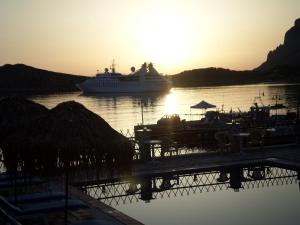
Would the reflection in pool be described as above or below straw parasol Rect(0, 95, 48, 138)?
below

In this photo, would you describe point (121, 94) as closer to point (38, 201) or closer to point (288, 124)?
point (288, 124)

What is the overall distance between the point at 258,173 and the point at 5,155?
10.6 m

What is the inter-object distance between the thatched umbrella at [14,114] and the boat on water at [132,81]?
141 metres

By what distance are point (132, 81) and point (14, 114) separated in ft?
470

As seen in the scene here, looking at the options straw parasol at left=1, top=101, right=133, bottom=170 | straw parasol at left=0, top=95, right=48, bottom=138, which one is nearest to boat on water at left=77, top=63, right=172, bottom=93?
straw parasol at left=0, top=95, right=48, bottom=138

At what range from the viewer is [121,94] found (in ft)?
518

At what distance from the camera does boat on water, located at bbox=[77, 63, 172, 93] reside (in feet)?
509

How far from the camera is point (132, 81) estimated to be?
15538 cm

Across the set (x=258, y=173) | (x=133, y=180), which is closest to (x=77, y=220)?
(x=133, y=180)

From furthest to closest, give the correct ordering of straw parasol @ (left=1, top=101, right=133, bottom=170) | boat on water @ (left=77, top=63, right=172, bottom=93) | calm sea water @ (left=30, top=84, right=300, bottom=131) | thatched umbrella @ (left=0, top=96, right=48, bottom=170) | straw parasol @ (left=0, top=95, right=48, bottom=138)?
1. boat on water @ (left=77, top=63, right=172, bottom=93)
2. calm sea water @ (left=30, top=84, right=300, bottom=131)
3. straw parasol @ (left=0, top=95, right=48, bottom=138)
4. thatched umbrella @ (left=0, top=96, right=48, bottom=170)
5. straw parasol @ (left=1, top=101, right=133, bottom=170)

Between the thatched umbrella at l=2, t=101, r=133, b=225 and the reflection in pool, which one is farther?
the reflection in pool

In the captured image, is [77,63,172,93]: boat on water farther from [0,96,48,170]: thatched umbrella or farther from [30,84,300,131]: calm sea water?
[0,96,48,170]: thatched umbrella

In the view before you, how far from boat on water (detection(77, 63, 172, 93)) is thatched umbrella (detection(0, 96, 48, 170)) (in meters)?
141

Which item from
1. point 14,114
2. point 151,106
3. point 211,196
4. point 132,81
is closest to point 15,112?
point 14,114
